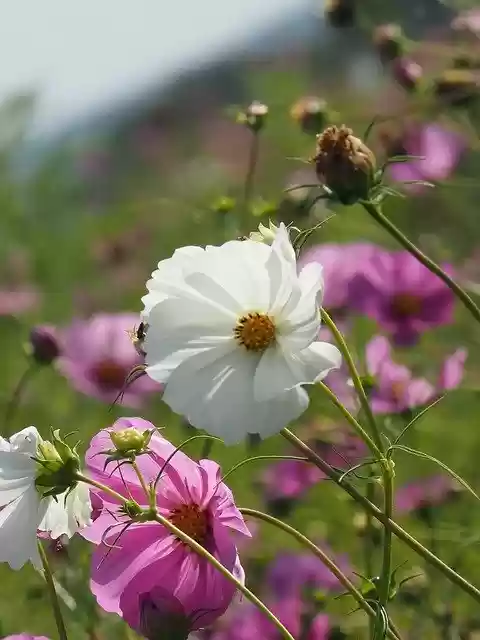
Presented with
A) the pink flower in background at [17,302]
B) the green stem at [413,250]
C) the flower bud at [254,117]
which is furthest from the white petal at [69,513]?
the pink flower in background at [17,302]

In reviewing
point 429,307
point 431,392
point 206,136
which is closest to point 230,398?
point 431,392

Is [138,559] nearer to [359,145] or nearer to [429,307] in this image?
[359,145]

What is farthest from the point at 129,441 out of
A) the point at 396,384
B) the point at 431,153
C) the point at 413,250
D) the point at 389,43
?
the point at 431,153

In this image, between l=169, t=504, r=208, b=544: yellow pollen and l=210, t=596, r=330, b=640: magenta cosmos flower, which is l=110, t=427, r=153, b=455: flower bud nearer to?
l=169, t=504, r=208, b=544: yellow pollen

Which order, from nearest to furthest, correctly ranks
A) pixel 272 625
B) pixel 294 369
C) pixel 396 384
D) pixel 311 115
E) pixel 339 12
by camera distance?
pixel 294 369
pixel 272 625
pixel 396 384
pixel 311 115
pixel 339 12

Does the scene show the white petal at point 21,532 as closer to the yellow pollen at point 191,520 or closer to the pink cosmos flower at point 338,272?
the yellow pollen at point 191,520

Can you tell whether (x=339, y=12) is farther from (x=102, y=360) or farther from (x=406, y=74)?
(x=102, y=360)
